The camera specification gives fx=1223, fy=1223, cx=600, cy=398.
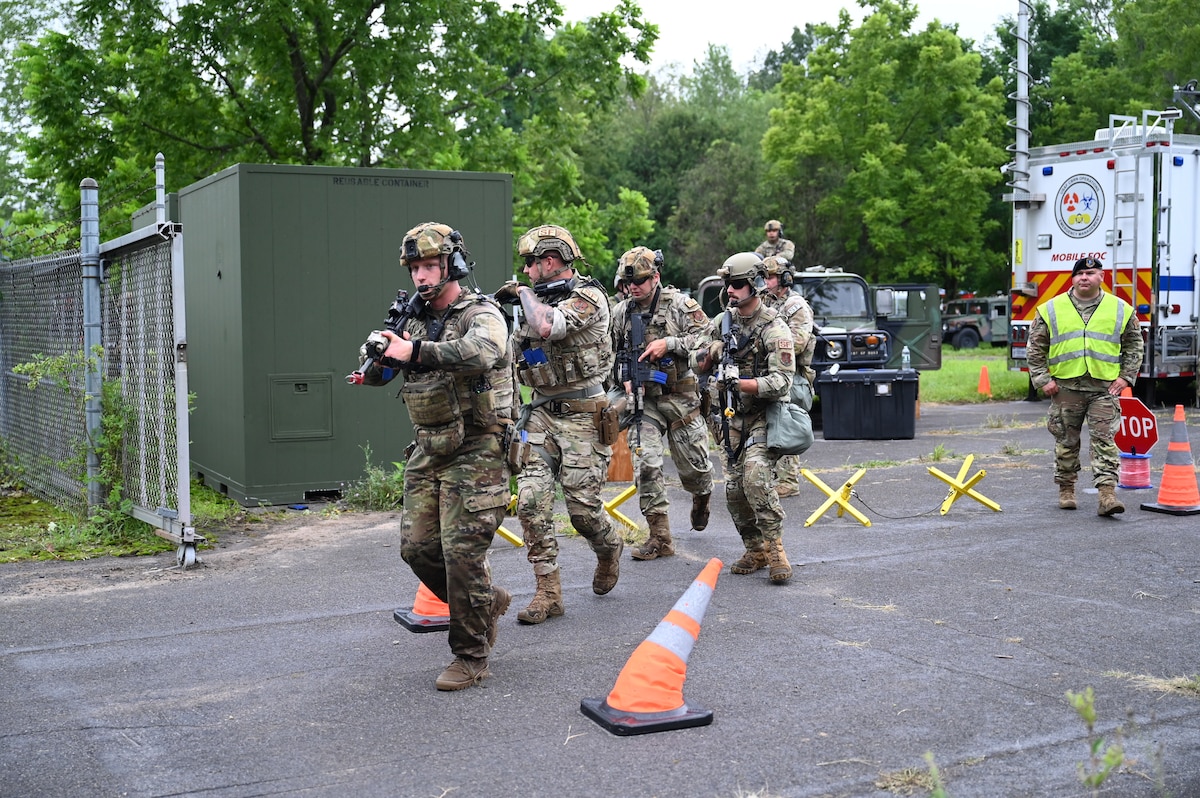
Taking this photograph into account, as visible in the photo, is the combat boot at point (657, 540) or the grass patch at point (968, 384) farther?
the grass patch at point (968, 384)

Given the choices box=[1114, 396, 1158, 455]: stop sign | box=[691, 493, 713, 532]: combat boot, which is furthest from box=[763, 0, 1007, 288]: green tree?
box=[691, 493, 713, 532]: combat boot

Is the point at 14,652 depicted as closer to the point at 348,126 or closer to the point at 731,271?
the point at 731,271

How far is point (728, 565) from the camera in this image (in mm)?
8070

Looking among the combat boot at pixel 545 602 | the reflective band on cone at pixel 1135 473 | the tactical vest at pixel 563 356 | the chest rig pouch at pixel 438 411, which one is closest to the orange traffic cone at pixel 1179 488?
the reflective band on cone at pixel 1135 473

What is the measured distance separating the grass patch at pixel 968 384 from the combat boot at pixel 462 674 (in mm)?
16585

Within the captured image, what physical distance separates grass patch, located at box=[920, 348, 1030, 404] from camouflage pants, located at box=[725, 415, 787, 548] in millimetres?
13908

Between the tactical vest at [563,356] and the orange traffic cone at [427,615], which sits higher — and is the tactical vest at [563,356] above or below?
above

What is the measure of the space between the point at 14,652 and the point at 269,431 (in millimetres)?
4557

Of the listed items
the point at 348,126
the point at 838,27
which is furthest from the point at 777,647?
the point at 838,27

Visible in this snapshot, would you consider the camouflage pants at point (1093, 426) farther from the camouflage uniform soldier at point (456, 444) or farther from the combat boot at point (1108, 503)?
the camouflage uniform soldier at point (456, 444)

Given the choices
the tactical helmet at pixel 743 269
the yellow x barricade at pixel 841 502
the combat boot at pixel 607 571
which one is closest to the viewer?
the combat boot at pixel 607 571

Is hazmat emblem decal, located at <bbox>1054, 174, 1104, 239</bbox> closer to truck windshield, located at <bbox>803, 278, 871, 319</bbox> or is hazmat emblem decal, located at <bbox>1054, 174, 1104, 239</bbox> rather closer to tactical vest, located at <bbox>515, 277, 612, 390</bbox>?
truck windshield, located at <bbox>803, 278, 871, 319</bbox>

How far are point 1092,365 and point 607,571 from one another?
15.1ft

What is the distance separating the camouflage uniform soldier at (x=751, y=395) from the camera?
291 inches
